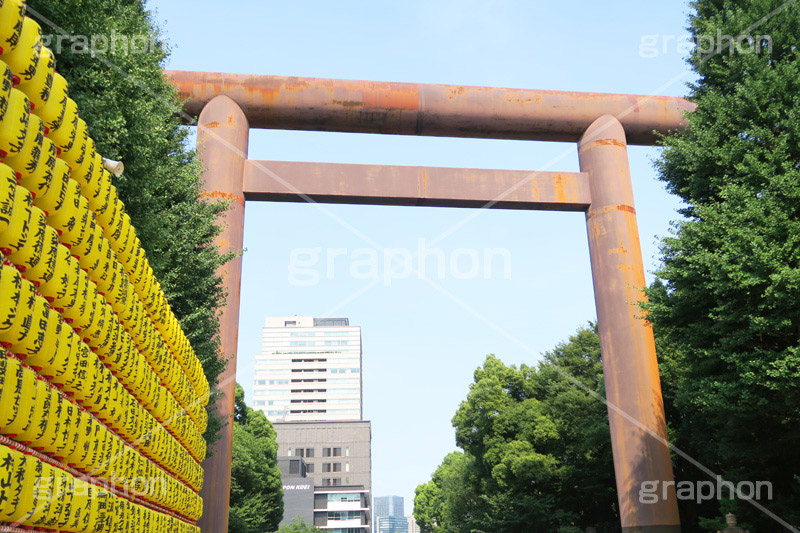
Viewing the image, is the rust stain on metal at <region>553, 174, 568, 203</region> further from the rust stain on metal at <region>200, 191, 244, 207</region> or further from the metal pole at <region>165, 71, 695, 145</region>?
the rust stain on metal at <region>200, 191, 244, 207</region>

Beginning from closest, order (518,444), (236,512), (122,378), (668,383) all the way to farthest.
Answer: (122,378)
(668,383)
(518,444)
(236,512)

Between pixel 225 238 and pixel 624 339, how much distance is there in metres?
9.47

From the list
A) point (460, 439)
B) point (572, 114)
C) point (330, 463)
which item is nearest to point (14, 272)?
point (572, 114)

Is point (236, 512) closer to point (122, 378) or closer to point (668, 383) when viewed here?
point (668, 383)

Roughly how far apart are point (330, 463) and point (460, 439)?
63127 mm

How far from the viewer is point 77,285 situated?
19.4 feet

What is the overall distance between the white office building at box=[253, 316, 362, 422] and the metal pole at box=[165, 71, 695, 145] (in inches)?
4626

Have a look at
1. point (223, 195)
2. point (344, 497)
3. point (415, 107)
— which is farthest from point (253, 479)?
point (344, 497)

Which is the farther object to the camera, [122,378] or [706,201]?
[706,201]

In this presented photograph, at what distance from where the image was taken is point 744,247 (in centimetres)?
1027

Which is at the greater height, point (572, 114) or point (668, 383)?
point (572, 114)

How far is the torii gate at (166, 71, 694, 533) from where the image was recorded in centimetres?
1541

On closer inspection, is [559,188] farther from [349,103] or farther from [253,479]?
[253,479]

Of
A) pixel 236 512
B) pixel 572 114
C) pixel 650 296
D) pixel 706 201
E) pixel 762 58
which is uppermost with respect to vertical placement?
pixel 572 114
